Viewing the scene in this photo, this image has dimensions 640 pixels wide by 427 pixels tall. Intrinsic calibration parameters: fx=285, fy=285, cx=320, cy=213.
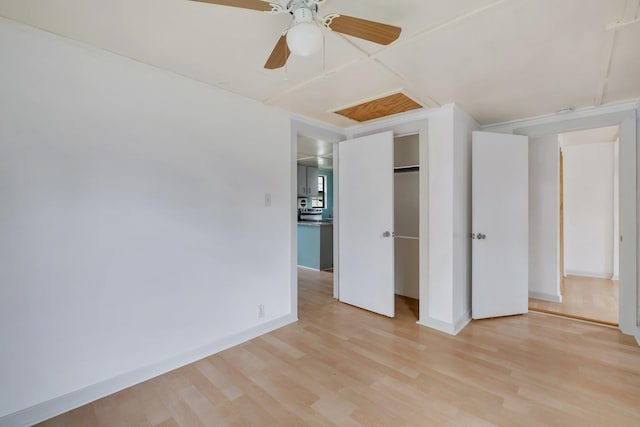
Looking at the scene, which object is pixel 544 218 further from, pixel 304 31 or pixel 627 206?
pixel 304 31

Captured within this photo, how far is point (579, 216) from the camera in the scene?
495cm

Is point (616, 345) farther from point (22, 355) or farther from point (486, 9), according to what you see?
point (22, 355)

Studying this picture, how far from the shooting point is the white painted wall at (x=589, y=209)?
472cm

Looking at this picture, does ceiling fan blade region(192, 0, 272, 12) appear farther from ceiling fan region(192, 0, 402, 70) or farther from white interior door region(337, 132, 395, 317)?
white interior door region(337, 132, 395, 317)

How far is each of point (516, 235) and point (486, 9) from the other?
261cm

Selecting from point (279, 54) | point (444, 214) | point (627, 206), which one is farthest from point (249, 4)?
point (627, 206)

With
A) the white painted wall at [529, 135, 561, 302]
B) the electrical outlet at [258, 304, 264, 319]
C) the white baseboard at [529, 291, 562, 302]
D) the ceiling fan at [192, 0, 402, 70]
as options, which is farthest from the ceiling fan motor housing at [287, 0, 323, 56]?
the white baseboard at [529, 291, 562, 302]

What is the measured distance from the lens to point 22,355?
1.62m

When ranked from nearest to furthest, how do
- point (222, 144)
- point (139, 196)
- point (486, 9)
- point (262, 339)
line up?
point (486, 9) < point (139, 196) < point (222, 144) < point (262, 339)

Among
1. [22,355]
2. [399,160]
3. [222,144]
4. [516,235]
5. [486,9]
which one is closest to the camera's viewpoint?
[486,9]

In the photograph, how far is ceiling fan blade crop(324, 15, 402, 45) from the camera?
124 centimetres

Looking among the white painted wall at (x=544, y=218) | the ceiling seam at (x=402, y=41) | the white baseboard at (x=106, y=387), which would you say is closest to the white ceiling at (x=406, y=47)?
the ceiling seam at (x=402, y=41)

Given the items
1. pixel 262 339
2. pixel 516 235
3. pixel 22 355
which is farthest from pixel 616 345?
pixel 22 355

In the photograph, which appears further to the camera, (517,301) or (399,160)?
(399,160)
